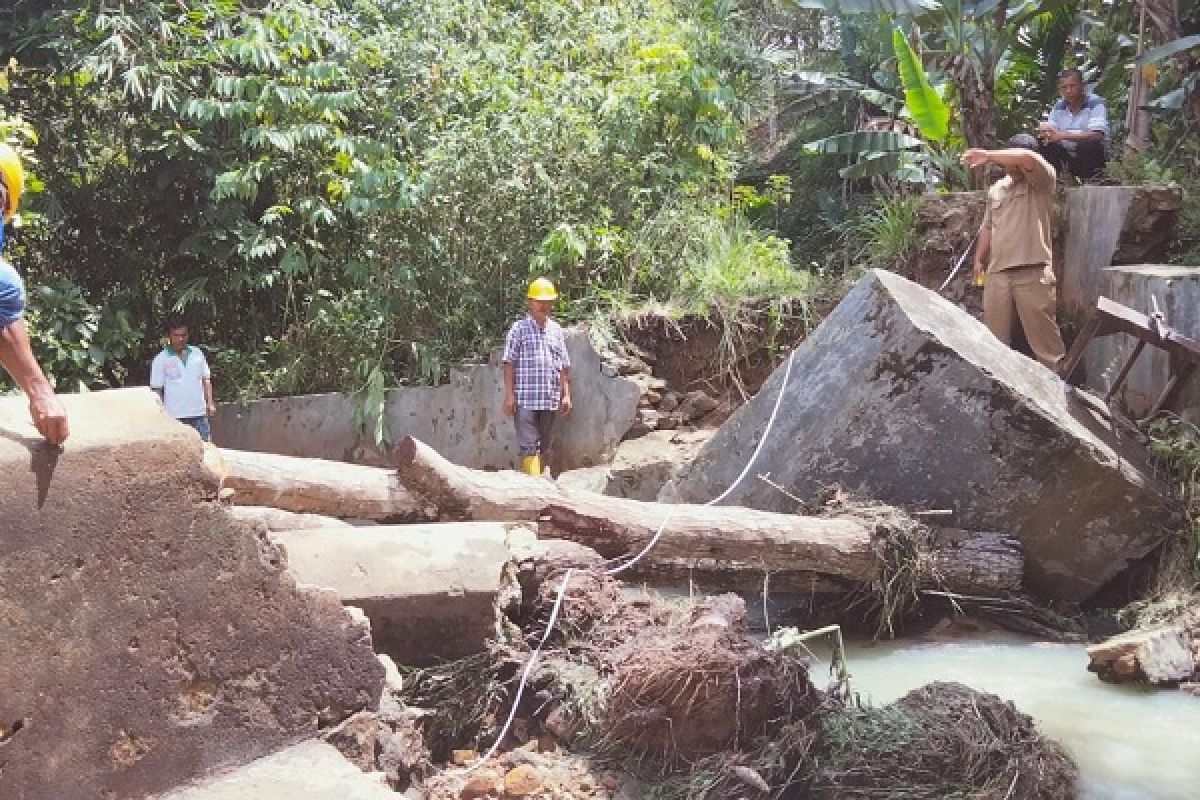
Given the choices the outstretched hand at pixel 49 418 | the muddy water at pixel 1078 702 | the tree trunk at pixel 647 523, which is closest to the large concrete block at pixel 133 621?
the outstretched hand at pixel 49 418

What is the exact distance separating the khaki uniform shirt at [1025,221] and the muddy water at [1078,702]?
2818 millimetres

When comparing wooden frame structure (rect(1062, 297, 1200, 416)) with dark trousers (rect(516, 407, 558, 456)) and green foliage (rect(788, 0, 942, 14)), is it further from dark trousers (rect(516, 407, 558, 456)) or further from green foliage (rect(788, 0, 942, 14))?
green foliage (rect(788, 0, 942, 14))

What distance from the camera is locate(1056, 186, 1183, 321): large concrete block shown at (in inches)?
323

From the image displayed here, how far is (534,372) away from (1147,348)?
4.05 m

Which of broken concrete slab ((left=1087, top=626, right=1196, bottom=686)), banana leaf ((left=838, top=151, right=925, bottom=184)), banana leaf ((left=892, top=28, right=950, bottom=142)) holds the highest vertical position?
banana leaf ((left=892, top=28, right=950, bottom=142))

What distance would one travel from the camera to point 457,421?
987 cm

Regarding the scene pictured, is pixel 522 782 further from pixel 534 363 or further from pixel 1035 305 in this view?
pixel 1035 305

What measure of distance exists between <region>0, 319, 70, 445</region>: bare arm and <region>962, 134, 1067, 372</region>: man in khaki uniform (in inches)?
239

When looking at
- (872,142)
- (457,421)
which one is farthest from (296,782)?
(872,142)

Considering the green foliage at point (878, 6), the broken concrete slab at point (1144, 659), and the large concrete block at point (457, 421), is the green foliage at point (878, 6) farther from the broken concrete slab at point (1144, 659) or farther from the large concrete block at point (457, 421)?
the broken concrete slab at point (1144, 659)

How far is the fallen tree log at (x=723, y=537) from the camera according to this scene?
16.5 ft

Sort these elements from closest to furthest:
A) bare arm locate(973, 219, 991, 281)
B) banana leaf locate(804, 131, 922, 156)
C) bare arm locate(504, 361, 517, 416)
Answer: bare arm locate(973, 219, 991, 281)
bare arm locate(504, 361, 517, 416)
banana leaf locate(804, 131, 922, 156)

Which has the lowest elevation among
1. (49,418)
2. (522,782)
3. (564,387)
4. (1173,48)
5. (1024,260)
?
(522,782)

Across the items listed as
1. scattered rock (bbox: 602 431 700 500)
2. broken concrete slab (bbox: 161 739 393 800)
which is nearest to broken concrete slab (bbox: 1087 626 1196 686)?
broken concrete slab (bbox: 161 739 393 800)
